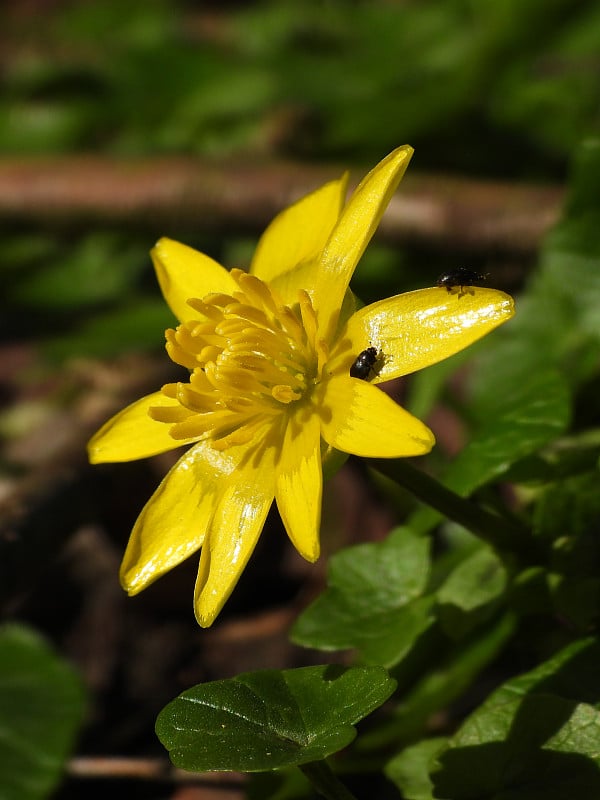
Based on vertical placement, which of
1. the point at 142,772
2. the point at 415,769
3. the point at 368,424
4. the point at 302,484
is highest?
the point at 368,424

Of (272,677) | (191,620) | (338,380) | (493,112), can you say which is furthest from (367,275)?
(272,677)

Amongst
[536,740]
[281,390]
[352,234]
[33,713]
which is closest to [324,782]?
[536,740]

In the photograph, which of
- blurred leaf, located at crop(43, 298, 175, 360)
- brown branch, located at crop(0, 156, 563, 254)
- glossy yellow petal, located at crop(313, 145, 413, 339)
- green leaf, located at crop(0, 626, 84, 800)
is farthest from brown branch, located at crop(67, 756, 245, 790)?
brown branch, located at crop(0, 156, 563, 254)

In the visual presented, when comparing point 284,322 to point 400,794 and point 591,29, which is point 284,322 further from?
point 591,29

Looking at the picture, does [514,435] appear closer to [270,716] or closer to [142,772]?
[270,716]

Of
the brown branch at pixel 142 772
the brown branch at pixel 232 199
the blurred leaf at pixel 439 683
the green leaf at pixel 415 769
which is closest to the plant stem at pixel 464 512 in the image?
the blurred leaf at pixel 439 683

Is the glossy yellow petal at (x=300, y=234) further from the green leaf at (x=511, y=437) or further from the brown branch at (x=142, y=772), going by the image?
the brown branch at (x=142, y=772)
